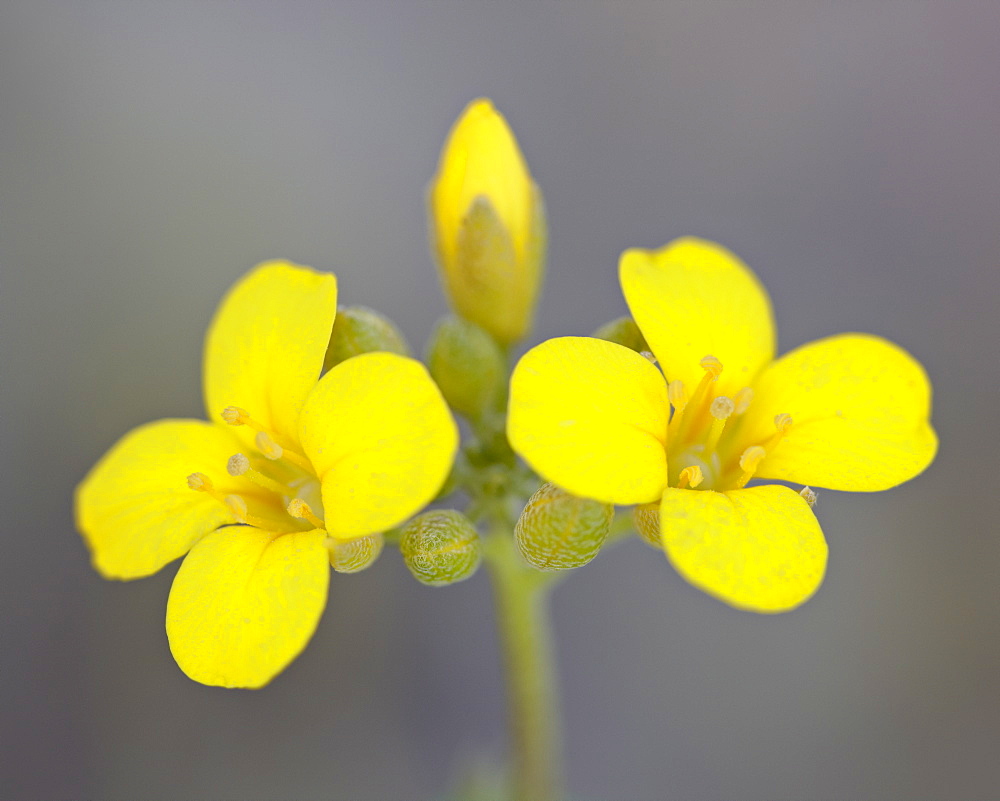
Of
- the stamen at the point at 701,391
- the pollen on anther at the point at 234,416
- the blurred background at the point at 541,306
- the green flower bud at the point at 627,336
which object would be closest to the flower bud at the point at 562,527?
the stamen at the point at 701,391

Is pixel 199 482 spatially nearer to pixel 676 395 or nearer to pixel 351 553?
pixel 351 553

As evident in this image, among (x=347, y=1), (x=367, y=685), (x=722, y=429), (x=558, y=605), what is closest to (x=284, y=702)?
(x=367, y=685)

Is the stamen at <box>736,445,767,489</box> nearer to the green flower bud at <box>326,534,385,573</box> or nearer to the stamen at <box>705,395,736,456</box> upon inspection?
the stamen at <box>705,395,736,456</box>

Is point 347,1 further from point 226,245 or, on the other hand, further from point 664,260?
point 664,260

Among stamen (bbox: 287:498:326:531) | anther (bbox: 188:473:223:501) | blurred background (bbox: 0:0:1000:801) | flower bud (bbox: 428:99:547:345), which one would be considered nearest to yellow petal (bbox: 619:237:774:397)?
flower bud (bbox: 428:99:547:345)

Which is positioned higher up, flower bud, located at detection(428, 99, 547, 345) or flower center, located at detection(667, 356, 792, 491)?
flower bud, located at detection(428, 99, 547, 345)

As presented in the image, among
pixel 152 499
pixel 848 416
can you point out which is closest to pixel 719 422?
pixel 848 416
